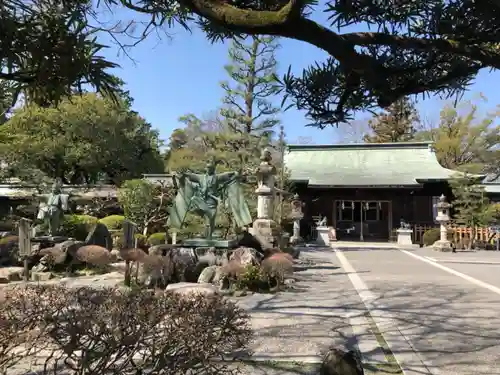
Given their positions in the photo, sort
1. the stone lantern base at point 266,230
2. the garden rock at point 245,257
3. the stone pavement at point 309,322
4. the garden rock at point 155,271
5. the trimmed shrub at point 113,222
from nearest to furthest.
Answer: the stone pavement at point 309,322
the garden rock at point 155,271
the garden rock at point 245,257
the stone lantern base at point 266,230
the trimmed shrub at point 113,222

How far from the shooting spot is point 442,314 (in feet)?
20.9

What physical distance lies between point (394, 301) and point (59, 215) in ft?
30.9

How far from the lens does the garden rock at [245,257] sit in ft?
29.0

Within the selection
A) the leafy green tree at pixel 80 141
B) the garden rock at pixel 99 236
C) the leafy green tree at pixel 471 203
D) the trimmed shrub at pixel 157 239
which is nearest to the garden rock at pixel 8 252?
the garden rock at pixel 99 236

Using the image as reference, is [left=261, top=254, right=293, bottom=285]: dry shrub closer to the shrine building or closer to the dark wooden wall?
the shrine building

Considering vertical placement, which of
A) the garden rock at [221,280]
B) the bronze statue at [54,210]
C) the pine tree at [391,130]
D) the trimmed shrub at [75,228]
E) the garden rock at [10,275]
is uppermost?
the pine tree at [391,130]

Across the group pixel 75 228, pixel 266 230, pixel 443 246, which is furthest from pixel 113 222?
pixel 443 246

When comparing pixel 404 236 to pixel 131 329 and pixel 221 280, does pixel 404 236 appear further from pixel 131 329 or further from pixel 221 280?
pixel 131 329

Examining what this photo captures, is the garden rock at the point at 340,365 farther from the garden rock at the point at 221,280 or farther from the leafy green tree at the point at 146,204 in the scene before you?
the leafy green tree at the point at 146,204

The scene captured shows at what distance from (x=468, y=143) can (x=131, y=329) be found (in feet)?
109

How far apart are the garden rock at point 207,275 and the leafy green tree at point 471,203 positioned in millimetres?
→ 14858

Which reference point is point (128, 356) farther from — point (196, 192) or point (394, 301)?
point (196, 192)

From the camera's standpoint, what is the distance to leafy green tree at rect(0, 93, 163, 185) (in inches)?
917

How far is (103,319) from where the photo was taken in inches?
93.7
